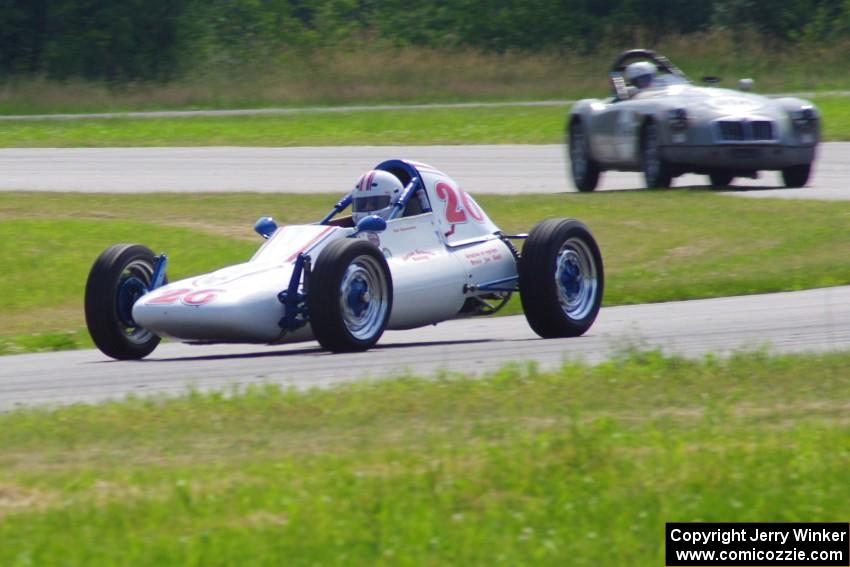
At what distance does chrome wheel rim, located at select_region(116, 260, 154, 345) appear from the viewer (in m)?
11.8

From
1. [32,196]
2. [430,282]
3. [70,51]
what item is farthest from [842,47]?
[430,282]

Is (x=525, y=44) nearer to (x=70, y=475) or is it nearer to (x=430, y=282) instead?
(x=430, y=282)

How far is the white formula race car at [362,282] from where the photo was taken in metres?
11.1

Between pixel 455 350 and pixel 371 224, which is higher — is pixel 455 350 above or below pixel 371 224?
below

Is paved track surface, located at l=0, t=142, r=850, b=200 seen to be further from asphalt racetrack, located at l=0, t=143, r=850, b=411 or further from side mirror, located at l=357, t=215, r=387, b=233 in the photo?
side mirror, located at l=357, t=215, r=387, b=233

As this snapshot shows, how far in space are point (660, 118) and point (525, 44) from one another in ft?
102

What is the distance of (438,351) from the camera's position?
38.8 feet

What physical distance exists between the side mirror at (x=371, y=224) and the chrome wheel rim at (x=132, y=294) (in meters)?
1.68

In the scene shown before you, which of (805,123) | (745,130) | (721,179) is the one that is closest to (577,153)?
(721,179)

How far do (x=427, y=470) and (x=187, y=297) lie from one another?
446 centimetres

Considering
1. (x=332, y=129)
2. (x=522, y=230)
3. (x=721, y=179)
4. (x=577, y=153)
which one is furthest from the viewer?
(x=332, y=129)

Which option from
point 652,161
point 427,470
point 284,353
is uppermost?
point 427,470

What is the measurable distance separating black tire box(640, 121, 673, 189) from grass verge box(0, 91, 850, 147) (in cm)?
944

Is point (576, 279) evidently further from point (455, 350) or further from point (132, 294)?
point (132, 294)
